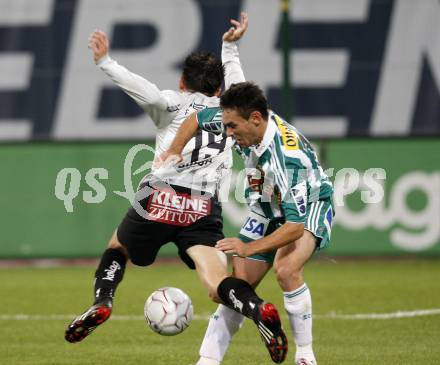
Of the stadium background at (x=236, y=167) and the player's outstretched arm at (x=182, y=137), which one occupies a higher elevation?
the player's outstretched arm at (x=182, y=137)

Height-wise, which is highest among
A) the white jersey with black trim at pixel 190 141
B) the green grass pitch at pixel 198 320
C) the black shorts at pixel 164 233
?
the white jersey with black trim at pixel 190 141

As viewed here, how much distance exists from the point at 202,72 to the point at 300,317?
190 cm

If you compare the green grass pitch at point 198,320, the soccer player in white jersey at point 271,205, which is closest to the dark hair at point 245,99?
the soccer player in white jersey at point 271,205

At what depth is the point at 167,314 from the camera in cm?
730

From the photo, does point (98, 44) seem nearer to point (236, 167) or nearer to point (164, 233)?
point (164, 233)

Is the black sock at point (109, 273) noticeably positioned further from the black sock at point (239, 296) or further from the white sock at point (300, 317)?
the white sock at point (300, 317)

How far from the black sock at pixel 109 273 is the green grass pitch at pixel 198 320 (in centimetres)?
54

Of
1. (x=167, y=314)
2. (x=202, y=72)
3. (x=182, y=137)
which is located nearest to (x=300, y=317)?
(x=167, y=314)

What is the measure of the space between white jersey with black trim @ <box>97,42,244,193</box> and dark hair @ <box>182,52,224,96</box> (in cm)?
7

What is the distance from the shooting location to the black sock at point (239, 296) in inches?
256

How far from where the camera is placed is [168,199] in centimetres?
765

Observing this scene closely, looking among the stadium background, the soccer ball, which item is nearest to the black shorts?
the soccer ball

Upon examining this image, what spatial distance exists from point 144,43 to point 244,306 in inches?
457

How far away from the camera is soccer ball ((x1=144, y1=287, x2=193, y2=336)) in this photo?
24.0ft
